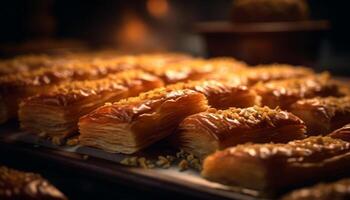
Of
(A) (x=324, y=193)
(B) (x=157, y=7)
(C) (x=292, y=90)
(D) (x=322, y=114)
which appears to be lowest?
(A) (x=324, y=193)

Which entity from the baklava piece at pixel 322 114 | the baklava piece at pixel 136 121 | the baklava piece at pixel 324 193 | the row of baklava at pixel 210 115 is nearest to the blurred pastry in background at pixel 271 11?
the row of baklava at pixel 210 115

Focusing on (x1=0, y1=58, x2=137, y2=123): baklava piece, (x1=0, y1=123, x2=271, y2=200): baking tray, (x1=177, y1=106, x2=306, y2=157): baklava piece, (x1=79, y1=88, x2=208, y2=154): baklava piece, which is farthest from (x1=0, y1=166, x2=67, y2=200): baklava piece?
(x1=0, y1=58, x2=137, y2=123): baklava piece

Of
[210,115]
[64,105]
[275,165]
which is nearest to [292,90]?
[210,115]

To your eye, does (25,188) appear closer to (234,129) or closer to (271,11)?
(234,129)

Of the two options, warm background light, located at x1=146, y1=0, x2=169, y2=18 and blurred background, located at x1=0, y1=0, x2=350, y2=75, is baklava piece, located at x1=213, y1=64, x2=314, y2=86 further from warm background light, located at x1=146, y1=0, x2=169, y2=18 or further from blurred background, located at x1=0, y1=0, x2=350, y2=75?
warm background light, located at x1=146, y1=0, x2=169, y2=18

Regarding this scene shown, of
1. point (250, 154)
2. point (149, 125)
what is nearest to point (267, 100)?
point (149, 125)
